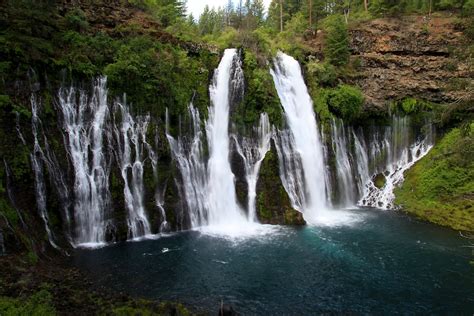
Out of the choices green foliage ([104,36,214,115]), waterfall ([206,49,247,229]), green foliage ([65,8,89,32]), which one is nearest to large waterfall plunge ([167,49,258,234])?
waterfall ([206,49,247,229])

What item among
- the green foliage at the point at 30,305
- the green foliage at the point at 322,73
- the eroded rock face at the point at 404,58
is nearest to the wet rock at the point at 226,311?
the green foliage at the point at 30,305

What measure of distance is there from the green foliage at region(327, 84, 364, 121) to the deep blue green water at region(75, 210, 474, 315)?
10.9 metres

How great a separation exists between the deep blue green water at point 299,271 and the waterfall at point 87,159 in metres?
1.49

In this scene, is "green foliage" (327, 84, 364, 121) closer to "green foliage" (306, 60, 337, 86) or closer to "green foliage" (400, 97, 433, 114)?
"green foliage" (306, 60, 337, 86)

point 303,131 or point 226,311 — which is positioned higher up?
point 303,131

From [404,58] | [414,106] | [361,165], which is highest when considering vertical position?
[404,58]

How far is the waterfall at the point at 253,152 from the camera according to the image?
21.0 m

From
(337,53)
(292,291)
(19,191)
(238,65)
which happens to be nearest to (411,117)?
(337,53)

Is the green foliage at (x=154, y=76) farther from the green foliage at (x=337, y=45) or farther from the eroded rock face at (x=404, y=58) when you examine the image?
the eroded rock face at (x=404, y=58)

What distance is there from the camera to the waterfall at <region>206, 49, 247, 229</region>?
20.4m

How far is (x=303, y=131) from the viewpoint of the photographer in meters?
24.8

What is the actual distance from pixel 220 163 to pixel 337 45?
16.0 meters

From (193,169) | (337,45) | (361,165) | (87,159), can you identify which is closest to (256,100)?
(193,169)

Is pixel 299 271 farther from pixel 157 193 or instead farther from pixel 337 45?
pixel 337 45
